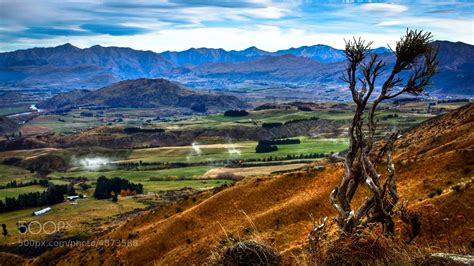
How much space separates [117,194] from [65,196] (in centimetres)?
1748

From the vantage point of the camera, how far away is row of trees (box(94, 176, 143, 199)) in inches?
6014

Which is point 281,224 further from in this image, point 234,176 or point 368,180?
point 234,176

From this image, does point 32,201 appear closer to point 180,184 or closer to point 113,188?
point 113,188

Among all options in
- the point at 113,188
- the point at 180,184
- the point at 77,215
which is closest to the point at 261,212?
the point at 77,215

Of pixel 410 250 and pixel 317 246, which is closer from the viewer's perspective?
pixel 410 250

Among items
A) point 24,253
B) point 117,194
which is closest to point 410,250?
point 24,253

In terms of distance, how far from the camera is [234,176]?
162 meters

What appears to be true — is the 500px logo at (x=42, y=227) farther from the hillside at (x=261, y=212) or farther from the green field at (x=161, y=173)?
the green field at (x=161, y=173)

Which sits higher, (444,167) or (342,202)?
(342,202)

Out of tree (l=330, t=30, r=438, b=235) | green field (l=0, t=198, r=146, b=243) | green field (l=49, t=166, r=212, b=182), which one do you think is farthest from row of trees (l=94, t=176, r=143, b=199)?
tree (l=330, t=30, r=438, b=235)

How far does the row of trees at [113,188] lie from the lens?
153 m

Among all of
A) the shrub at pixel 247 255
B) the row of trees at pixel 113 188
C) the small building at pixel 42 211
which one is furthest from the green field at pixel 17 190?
the shrub at pixel 247 255

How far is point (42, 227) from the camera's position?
368ft

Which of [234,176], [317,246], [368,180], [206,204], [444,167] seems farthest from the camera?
[234,176]
